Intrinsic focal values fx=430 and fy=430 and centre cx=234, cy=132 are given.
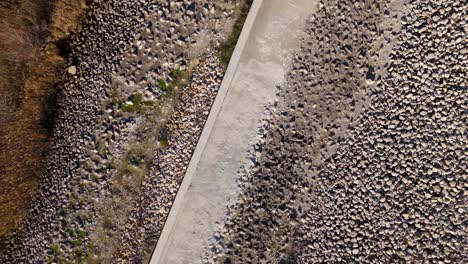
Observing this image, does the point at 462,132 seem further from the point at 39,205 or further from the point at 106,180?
the point at 39,205

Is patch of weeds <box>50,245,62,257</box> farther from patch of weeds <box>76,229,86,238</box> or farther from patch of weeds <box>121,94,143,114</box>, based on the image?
patch of weeds <box>121,94,143,114</box>

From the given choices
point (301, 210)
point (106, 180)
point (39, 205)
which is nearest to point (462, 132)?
point (301, 210)

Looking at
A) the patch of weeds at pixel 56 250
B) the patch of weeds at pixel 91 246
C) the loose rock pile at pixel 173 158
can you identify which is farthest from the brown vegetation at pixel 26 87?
the loose rock pile at pixel 173 158

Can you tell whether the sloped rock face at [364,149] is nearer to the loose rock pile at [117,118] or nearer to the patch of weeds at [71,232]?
the loose rock pile at [117,118]

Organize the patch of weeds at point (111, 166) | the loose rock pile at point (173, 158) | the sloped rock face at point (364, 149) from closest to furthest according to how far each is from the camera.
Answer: the sloped rock face at point (364, 149) < the loose rock pile at point (173, 158) < the patch of weeds at point (111, 166)

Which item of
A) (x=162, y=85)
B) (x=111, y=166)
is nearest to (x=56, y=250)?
(x=111, y=166)

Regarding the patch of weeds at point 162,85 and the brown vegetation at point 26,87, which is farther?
the patch of weeds at point 162,85
